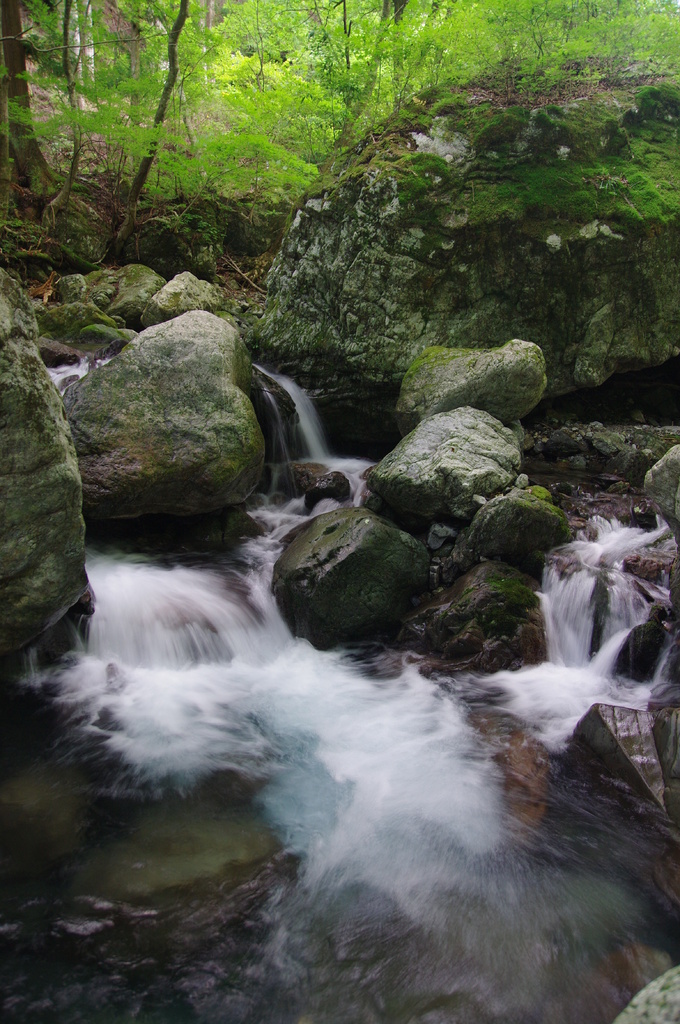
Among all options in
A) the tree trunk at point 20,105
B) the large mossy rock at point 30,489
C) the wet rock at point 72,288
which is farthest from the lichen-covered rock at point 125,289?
the large mossy rock at point 30,489

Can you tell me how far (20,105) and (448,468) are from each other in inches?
432

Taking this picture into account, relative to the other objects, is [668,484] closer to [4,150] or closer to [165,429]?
[165,429]

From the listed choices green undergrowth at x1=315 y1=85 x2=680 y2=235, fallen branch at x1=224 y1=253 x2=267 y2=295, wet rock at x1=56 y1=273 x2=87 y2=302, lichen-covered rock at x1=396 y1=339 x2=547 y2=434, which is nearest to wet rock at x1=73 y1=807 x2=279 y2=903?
lichen-covered rock at x1=396 y1=339 x2=547 y2=434

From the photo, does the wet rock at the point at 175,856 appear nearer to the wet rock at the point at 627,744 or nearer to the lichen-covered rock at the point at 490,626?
the wet rock at the point at 627,744

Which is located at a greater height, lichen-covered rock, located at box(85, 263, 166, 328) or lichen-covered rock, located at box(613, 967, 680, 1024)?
lichen-covered rock, located at box(85, 263, 166, 328)

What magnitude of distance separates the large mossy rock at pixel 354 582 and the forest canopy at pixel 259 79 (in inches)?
262

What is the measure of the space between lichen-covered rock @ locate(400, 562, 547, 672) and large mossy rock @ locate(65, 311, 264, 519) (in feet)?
8.85

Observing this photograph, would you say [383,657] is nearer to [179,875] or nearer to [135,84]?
[179,875]

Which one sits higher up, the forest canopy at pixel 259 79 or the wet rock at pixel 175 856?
the forest canopy at pixel 259 79

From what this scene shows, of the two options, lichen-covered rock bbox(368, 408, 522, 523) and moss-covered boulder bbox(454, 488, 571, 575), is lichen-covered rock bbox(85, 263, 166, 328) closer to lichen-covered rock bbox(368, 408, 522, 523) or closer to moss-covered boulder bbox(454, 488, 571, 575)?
lichen-covered rock bbox(368, 408, 522, 523)

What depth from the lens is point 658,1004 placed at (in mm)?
1691

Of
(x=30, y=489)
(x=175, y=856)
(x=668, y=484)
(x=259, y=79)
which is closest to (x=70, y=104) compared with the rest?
(x=259, y=79)

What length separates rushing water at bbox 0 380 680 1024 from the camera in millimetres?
2432

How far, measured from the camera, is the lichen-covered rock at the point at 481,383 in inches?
258
